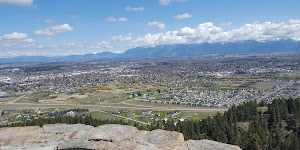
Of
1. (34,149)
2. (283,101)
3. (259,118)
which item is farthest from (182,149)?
(283,101)

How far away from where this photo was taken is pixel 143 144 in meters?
21.4

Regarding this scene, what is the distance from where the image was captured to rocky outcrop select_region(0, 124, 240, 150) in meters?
21.6

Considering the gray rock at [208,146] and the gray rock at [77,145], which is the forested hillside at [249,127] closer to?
the gray rock at [208,146]

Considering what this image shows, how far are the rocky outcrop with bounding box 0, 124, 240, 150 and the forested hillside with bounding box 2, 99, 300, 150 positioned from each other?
19.7 metres

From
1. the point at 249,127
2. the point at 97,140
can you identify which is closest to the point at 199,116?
the point at 249,127

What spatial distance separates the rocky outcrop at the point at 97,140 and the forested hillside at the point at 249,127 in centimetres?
1968

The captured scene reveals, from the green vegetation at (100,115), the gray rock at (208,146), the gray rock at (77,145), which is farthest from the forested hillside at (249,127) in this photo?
the green vegetation at (100,115)

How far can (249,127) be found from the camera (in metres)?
51.4

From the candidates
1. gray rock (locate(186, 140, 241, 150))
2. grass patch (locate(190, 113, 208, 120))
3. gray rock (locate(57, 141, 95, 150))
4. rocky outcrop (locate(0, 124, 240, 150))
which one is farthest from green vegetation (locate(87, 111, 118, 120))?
gray rock (locate(186, 140, 241, 150))

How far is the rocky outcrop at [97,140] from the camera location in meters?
21.6

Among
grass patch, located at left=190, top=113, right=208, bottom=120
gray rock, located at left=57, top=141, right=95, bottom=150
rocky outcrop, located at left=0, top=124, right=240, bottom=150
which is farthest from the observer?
grass patch, located at left=190, top=113, right=208, bottom=120

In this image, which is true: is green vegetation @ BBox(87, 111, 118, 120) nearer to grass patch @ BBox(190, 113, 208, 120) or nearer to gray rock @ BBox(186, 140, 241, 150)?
grass patch @ BBox(190, 113, 208, 120)

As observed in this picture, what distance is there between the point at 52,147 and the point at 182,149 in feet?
43.7

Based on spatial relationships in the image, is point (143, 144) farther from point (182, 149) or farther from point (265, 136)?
point (265, 136)
